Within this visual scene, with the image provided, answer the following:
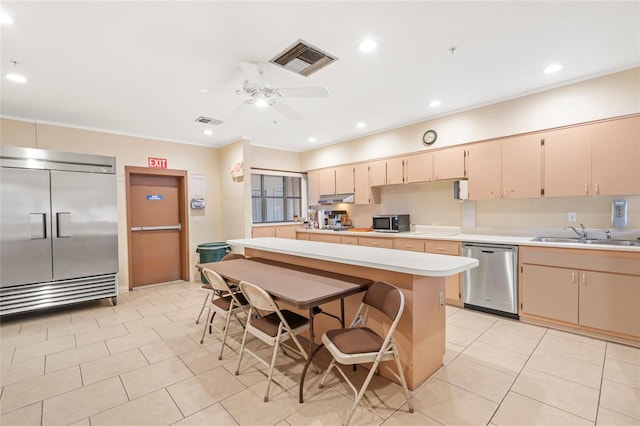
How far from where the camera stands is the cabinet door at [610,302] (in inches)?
109

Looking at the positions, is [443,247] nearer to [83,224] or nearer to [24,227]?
[83,224]

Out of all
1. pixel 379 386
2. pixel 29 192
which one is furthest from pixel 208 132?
pixel 379 386

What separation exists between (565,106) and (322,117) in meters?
2.95

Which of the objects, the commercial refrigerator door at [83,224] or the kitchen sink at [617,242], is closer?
the kitchen sink at [617,242]

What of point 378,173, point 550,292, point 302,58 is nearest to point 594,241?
point 550,292

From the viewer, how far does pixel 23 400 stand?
2.18 metres

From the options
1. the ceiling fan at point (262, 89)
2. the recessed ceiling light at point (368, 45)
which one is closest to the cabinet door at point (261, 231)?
the ceiling fan at point (262, 89)

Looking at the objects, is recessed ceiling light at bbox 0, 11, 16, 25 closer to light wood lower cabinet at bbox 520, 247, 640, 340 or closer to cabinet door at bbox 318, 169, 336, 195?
cabinet door at bbox 318, 169, 336, 195

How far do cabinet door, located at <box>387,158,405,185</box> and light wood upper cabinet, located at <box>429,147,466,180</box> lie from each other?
56cm

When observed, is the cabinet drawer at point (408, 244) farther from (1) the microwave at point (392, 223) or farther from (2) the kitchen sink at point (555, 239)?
(2) the kitchen sink at point (555, 239)

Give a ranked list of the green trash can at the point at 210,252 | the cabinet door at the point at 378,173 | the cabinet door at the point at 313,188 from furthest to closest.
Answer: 1. the cabinet door at the point at 313,188
2. the green trash can at the point at 210,252
3. the cabinet door at the point at 378,173

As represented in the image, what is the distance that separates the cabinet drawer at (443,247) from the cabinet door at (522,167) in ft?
2.90

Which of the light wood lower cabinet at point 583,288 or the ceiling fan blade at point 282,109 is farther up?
the ceiling fan blade at point 282,109

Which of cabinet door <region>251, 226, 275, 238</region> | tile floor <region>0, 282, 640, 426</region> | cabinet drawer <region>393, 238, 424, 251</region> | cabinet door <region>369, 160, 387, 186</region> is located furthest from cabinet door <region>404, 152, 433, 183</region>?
cabinet door <region>251, 226, 275, 238</region>
